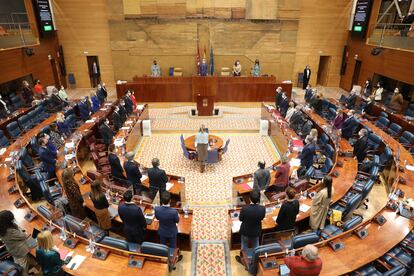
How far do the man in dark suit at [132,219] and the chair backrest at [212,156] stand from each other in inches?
190

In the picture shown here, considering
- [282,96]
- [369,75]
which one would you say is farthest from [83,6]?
[369,75]

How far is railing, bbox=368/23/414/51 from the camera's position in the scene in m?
14.1

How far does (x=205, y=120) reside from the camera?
15.0m

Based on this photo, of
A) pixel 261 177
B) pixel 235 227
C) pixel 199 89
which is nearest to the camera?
pixel 235 227

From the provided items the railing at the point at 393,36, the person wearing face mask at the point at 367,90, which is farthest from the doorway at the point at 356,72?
the person wearing face mask at the point at 367,90

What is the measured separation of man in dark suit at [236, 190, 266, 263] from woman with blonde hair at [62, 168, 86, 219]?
3671 millimetres

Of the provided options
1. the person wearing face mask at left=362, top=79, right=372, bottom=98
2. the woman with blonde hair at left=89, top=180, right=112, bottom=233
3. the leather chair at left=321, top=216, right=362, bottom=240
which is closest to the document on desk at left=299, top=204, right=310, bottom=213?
the leather chair at left=321, top=216, right=362, bottom=240

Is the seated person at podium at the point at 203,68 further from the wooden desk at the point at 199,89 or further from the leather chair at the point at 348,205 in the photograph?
the leather chair at the point at 348,205

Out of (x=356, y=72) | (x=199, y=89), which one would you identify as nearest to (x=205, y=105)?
(x=199, y=89)

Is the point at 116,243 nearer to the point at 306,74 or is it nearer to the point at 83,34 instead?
the point at 306,74

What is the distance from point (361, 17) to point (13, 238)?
2067cm

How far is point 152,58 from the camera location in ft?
66.3

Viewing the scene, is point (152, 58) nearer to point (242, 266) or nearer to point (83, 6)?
point (83, 6)

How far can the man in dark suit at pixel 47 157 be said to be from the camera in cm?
788
